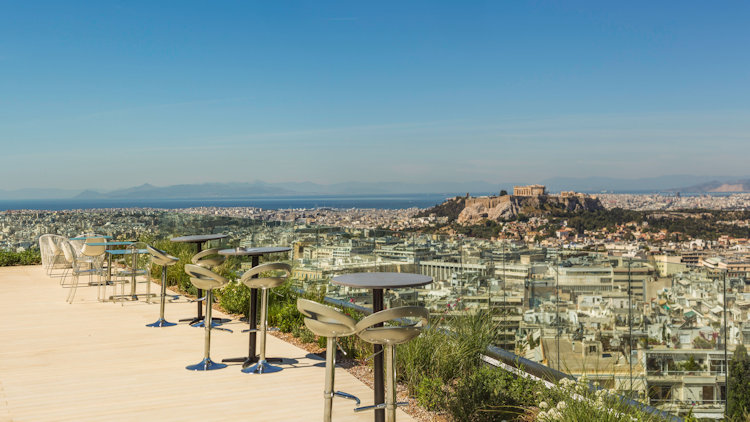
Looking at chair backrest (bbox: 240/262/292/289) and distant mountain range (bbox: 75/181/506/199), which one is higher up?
distant mountain range (bbox: 75/181/506/199)

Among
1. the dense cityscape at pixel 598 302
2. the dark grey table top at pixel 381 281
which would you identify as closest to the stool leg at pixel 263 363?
the dark grey table top at pixel 381 281

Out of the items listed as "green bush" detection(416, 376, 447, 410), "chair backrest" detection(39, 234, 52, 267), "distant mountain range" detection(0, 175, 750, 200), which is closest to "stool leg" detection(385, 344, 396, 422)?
"green bush" detection(416, 376, 447, 410)

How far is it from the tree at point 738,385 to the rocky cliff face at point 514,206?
31467 mm

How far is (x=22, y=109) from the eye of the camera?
40250mm

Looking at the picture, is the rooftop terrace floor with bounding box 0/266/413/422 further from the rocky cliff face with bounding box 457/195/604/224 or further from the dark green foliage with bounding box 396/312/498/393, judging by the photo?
the rocky cliff face with bounding box 457/195/604/224

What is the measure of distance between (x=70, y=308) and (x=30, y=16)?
16849 millimetres

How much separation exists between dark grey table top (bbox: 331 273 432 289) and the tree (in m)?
2.09

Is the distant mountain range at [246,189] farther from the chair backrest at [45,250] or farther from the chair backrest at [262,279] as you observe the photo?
the chair backrest at [262,279]

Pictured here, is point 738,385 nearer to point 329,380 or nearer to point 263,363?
point 329,380

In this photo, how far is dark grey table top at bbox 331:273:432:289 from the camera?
146 inches

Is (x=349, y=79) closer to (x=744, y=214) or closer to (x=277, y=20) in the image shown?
(x=277, y=20)

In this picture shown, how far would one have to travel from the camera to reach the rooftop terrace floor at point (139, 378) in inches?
169

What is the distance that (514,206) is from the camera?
127 feet

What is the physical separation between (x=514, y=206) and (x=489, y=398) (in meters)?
35.5
